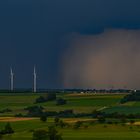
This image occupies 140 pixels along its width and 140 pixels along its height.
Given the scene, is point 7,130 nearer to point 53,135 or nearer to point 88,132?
point 88,132

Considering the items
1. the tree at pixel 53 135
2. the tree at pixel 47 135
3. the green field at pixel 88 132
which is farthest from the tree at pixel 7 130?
the tree at pixel 53 135

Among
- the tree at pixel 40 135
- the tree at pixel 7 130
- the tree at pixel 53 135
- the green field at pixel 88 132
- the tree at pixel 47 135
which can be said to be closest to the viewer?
the tree at pixel 53 135

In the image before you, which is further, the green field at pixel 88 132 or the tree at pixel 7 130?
the tree at pixel 7 130

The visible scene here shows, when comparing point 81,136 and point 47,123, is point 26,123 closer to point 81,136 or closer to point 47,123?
point 47,123

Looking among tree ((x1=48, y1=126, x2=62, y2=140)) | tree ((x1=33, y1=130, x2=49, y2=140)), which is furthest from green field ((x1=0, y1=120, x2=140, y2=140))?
tree ((x1=48, y1=126, x2=62, y2=140))

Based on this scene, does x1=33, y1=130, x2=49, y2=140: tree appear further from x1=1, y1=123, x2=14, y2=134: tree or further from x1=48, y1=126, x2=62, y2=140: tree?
x1=1, y1=123, x2=14, y2=134: tree

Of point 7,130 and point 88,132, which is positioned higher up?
point 7,130

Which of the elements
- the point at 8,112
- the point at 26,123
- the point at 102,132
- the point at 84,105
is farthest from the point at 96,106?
the point at 102,132

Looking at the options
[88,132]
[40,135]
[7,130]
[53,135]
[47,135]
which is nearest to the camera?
[53,135]

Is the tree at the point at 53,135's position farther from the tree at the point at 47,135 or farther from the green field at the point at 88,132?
the green field at the point at 88,132

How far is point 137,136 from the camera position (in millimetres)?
105562

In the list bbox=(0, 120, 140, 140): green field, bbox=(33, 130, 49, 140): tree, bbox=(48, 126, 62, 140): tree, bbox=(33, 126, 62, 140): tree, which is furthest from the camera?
bbox=(0, 120, 140, 140): green field

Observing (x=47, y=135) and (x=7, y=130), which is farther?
(x=7, y=130)

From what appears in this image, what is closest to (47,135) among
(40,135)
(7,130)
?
(40,135)
